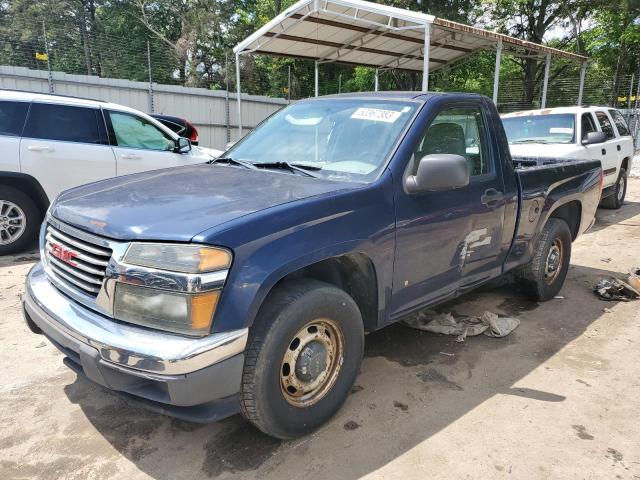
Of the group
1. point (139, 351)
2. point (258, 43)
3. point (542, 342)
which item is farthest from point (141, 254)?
point (258, 43)

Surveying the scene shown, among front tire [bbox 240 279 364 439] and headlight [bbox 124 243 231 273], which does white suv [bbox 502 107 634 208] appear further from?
headlight [bbox 124 243 231 273]

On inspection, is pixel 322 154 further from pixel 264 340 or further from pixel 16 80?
pixel 16 80

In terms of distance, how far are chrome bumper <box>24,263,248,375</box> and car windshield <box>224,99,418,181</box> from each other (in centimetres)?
126

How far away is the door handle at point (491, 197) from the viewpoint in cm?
350

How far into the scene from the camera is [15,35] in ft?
49.4

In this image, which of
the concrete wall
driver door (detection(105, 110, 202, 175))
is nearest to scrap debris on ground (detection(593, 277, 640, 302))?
driver door (detection(105, 110, 202, 175))

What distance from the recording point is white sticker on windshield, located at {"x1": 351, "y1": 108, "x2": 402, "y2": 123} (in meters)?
3.19

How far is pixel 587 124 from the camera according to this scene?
323 inches

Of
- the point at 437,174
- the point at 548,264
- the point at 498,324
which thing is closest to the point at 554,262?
the point at 548,264

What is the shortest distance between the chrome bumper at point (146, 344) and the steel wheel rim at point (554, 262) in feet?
11.5

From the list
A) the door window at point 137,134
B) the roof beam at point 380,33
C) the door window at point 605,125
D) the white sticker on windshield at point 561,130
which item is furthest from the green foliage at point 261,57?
the white sticker on windshield at point 561,130

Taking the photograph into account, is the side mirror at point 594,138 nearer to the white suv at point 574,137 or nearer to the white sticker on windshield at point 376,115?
the white suv at point 574,137

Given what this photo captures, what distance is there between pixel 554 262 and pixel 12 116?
6.20 m

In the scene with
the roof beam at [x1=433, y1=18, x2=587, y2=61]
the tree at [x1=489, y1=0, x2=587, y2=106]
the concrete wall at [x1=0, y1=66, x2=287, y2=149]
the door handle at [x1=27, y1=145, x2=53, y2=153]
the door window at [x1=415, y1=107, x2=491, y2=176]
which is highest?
the tree at [x1=489, y1=0, x2=587, y2=106]
